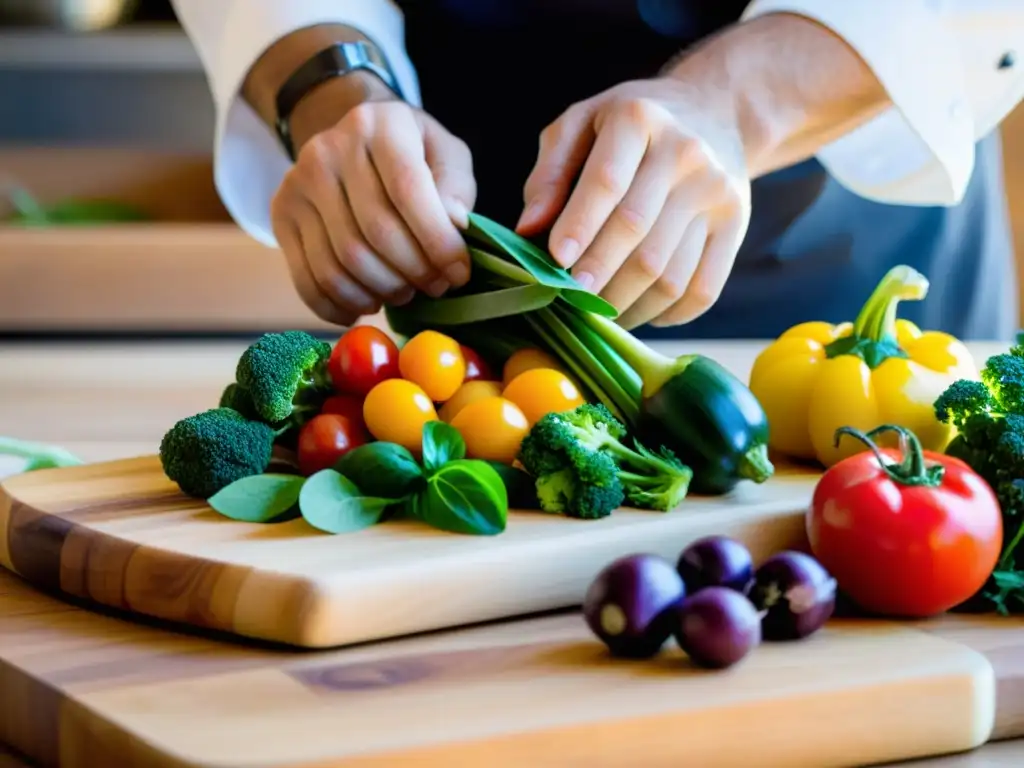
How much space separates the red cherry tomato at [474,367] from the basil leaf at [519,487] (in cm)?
→ 17

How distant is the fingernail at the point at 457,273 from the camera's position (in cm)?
119

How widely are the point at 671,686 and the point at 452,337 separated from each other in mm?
555

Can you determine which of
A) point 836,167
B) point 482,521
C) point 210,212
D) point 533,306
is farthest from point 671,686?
point 210,212

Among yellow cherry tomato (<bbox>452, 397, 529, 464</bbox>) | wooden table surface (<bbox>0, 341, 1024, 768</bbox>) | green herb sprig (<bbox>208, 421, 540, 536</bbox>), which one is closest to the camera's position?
green herb sprig (<bbox>208, 421, 540, 536</bbox>)

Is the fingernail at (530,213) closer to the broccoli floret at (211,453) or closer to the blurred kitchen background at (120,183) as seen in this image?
the broccoli floret at (211,453)

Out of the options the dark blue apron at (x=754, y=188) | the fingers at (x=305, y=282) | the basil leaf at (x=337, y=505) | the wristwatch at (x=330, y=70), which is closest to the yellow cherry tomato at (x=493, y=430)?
the basil leaf at (x=337, y=505)

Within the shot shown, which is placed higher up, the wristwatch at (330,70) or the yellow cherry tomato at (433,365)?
the wristwatch at (330,70)

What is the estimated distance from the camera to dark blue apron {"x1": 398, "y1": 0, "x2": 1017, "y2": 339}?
161 cm

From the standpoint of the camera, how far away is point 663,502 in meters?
0.98

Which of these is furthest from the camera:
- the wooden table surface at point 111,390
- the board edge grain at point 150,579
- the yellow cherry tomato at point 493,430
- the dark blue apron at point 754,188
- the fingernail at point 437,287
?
the dark blue apron at point 754,188

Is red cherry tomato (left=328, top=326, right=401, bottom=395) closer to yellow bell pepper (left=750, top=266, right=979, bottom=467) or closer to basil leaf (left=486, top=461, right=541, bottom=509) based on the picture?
basil leaf (left=486, top=461, right=541, bottom=509)

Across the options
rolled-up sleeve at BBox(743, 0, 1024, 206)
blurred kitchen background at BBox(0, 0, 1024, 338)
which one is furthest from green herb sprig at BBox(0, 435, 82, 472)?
blurred kitchen background at BBox(0, 0, 1024, 338)

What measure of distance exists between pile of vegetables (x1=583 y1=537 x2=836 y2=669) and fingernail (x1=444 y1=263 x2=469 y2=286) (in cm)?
48

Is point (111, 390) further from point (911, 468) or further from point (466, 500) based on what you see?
point (911, 468)
